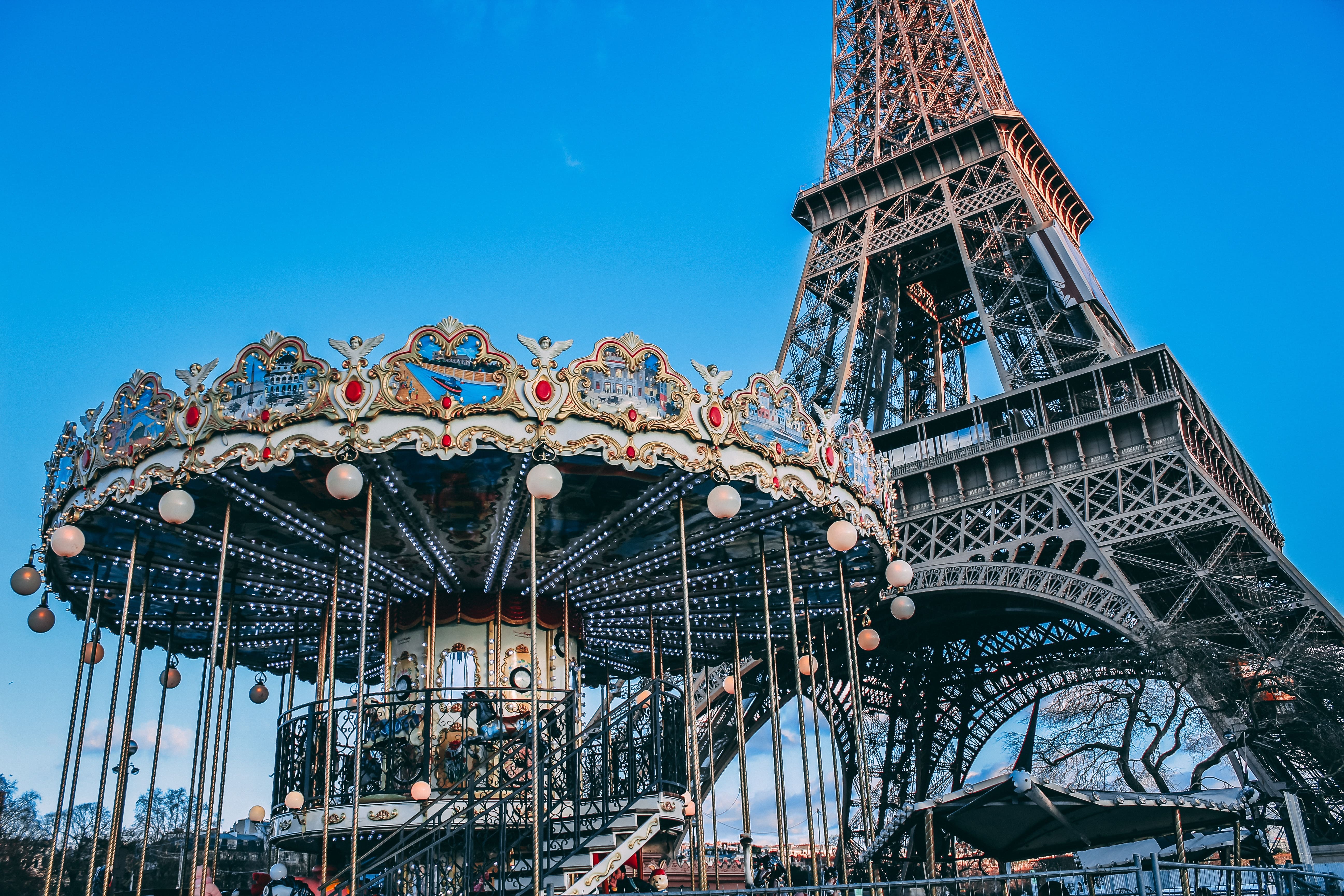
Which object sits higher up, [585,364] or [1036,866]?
[585,364]

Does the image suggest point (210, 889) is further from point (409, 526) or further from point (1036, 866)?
point (1036, 866)

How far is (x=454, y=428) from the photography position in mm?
9961

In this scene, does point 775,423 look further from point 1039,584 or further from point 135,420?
point 1039,584

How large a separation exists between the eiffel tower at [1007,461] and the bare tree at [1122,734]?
0.85 m

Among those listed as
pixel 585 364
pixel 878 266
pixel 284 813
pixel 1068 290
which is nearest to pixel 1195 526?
pixel 1068 290

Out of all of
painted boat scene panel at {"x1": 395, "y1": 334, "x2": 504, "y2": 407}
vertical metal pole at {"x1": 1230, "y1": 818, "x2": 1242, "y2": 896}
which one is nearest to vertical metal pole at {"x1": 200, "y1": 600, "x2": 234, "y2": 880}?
painted boat scene panel at {"x1": 395, "y1": 334, "x2": 504, "y2": 407}

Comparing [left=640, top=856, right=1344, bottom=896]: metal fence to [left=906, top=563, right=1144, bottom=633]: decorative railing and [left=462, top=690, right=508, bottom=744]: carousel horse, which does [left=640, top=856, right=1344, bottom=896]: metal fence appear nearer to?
[left=462, top=690, right=508, bottom=744]: carousel horse

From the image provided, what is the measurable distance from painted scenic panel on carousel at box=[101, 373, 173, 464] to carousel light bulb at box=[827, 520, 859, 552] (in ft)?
23.3

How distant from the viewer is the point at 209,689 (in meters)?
11.9

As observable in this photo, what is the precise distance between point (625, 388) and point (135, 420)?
5.07 meters

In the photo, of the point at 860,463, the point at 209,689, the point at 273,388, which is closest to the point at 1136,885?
the point at 860,463

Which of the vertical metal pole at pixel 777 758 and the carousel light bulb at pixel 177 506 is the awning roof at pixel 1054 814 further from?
the carousel light bulb at pixel 177 506

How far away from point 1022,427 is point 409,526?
20.5 m

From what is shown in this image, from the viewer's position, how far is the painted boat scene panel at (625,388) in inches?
408
